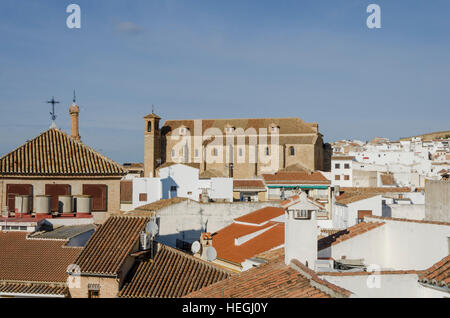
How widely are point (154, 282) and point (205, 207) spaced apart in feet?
33.7

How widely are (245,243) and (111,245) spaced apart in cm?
512

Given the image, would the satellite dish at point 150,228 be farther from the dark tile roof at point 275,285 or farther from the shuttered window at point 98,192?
the shuttered window at point 98,192

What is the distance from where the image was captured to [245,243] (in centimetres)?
1527


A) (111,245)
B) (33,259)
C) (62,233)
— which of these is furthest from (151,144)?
(111,245)

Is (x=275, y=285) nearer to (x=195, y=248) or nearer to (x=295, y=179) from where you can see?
(x=195, y=248)

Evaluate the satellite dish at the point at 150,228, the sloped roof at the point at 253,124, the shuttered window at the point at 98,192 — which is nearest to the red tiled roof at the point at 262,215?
the shuttered window at the point at 98,192

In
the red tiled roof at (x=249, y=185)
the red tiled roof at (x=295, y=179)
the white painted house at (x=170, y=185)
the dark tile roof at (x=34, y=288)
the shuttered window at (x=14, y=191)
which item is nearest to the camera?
the dark tile roof at (x=34, y=288)

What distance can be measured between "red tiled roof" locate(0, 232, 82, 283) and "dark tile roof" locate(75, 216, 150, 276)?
79 cm

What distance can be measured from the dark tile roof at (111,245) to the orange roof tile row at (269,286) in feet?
10.0

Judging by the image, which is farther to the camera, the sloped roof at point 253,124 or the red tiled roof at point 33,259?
the sloped roof at point 253,124

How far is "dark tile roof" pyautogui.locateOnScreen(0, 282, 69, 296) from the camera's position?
10.6 m

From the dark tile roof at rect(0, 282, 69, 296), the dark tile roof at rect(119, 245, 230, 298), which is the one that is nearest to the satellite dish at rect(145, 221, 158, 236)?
the dark tile roof at rect(119, 245, 230, 298)

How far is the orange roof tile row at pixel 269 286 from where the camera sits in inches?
247
